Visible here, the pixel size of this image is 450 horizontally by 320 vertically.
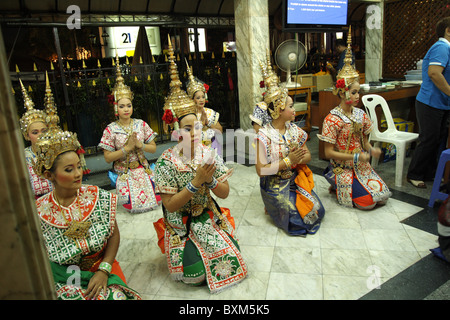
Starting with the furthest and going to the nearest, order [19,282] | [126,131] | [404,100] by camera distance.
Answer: [404,100], [126,131], [19,282]

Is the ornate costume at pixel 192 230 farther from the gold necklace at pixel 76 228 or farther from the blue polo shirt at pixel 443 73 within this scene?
the blue polo shirt at pixel 443 73

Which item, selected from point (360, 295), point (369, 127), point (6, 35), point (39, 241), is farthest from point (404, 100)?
point (6, 35)

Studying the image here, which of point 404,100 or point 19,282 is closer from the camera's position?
point 19,282

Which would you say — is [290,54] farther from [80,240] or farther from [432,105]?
[80,240]

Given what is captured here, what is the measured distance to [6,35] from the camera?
566 centimetres

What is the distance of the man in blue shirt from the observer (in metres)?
3.82

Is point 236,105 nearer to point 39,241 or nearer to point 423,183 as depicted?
point 423,183

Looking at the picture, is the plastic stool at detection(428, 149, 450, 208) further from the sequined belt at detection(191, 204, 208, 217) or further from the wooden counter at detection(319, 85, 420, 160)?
the sequined belt at detection(191, 204, 208, 217)

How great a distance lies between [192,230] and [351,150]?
2088 millimetres

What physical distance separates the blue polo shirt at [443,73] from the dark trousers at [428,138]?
7 centimetres

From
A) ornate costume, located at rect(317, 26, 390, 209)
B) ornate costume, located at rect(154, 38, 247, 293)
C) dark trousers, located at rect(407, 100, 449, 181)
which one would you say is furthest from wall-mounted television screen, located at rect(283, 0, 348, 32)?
ornate costume, located at rect(154, 38, 247, 293)

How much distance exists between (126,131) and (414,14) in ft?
20.6

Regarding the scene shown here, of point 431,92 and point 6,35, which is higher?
point 6,35

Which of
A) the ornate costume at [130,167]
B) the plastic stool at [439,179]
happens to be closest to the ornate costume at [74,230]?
the ornate costume at [130,167]
